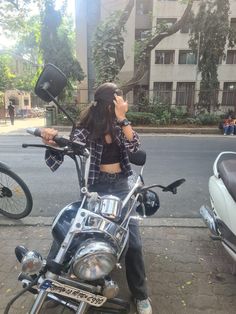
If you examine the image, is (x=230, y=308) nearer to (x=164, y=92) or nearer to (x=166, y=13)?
(x=164, y=92)

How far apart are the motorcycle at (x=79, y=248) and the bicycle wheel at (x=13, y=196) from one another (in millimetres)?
1914

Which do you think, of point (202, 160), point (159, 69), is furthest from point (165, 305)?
point (159, 69)

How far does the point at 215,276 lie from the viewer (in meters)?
2.80

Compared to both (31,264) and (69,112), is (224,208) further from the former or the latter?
(69,112)

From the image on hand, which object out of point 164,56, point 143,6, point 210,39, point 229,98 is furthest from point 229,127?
point 143,6

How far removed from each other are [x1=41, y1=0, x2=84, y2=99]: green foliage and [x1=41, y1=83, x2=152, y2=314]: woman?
1620 centimetres

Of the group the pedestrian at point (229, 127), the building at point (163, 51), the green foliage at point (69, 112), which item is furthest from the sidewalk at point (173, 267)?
the building at point (163, 51)

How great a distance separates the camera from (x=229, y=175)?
268 cm

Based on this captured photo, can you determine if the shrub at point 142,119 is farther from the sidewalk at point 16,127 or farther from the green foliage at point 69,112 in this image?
the sidewalk at point 16,127

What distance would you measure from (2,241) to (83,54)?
82.3 feet

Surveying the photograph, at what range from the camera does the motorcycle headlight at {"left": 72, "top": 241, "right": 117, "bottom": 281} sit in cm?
168

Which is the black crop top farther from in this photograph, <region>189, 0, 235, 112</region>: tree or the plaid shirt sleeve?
<region>189, 0, 235, 112</region>: tree

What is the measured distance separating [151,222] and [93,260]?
2242mm

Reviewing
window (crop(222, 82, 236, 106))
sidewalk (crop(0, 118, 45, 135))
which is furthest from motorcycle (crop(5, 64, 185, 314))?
window (crop(222, 82, 236, 106))
